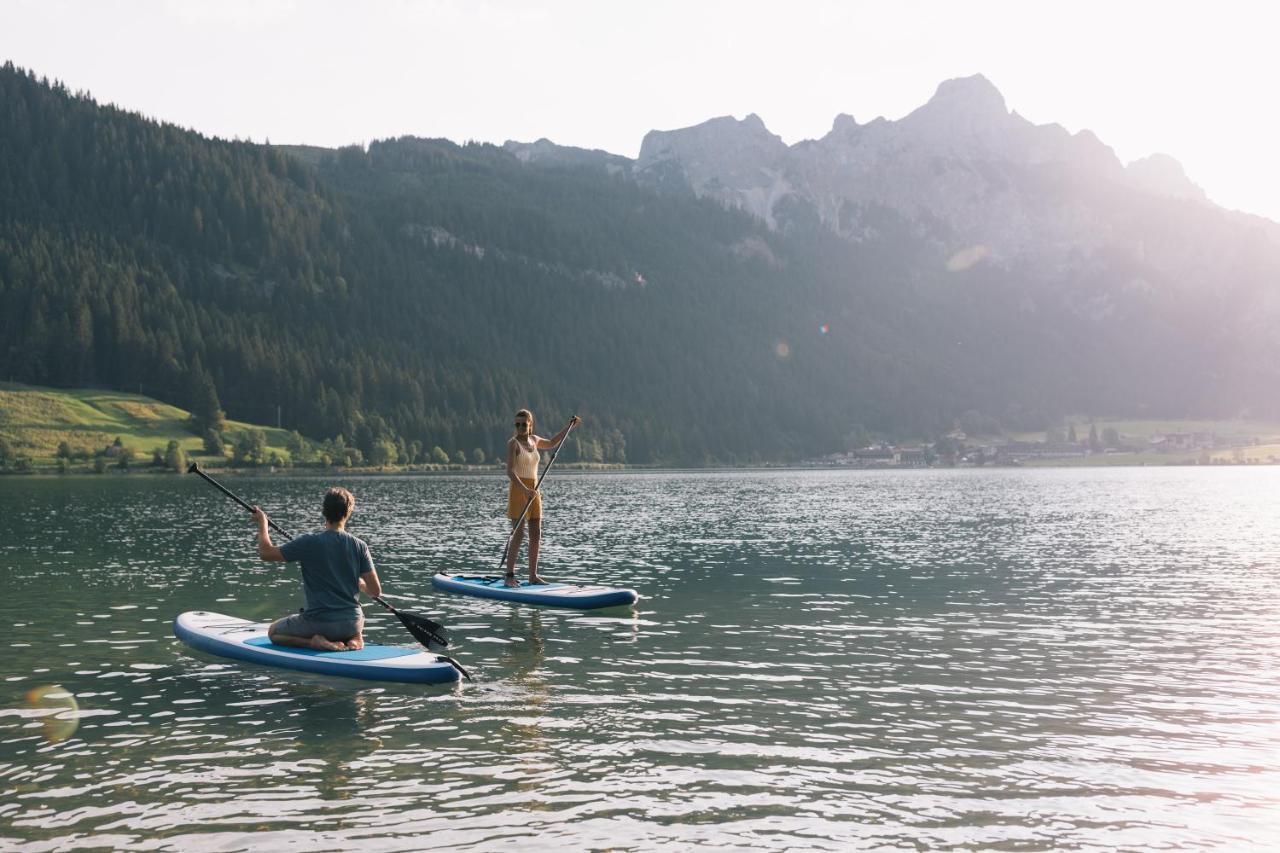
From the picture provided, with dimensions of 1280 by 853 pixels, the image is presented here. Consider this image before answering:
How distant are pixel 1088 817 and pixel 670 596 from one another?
23.0 meters

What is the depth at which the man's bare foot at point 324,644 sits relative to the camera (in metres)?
20.6

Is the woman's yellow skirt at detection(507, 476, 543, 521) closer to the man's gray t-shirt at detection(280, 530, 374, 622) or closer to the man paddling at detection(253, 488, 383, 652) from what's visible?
the man paddling at detection(253, 488, 383, 652)

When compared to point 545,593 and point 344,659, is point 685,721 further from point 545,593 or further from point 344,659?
point 545,593

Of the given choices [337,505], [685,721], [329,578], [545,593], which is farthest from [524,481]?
[685,721]

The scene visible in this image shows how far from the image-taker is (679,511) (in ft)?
300

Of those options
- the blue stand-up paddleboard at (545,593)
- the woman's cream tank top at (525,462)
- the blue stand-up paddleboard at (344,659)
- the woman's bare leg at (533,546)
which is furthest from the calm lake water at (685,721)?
the woman's cream tank top at (525,462)

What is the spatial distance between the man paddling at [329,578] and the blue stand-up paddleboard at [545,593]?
415 inches

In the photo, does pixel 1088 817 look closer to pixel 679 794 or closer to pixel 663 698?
pixel 679 794

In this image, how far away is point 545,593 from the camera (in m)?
31.4

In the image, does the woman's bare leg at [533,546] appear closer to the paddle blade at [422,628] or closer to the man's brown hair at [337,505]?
the paddle blade at [422,628]

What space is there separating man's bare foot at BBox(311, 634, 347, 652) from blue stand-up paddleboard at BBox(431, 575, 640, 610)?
10.8 m

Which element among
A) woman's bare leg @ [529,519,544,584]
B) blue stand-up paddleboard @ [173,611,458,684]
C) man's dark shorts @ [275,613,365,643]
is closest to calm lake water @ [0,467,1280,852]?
blue stand-up paddleboard @ [173,611,458,684]

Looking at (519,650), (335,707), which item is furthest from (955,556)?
(335,707)

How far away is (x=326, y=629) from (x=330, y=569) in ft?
5.14
